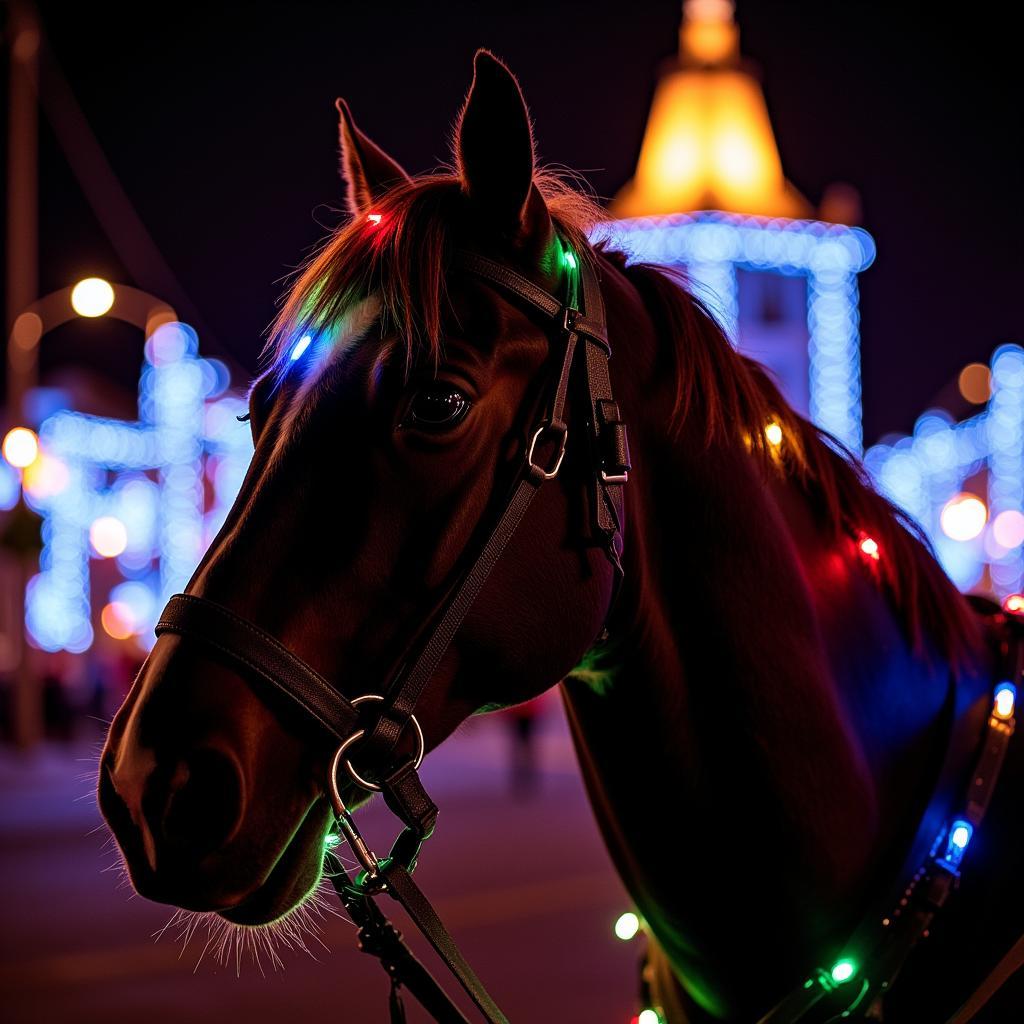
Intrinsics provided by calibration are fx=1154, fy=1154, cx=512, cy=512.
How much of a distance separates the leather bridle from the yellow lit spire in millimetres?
32471

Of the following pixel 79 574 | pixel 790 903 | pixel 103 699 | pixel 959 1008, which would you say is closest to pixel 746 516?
pixel 790 903

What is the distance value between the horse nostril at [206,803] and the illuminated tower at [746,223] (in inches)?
1107

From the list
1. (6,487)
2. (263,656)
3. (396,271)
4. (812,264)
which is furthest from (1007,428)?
(263,656)

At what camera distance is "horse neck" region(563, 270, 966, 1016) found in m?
1.89

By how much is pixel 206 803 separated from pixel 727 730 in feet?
2.82

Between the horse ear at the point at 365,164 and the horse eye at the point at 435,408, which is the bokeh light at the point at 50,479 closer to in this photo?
the horse ear at the point at 365,164

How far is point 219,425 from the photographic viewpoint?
29.6 m

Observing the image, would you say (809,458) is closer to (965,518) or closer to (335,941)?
(335,941)

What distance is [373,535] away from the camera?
162 cm

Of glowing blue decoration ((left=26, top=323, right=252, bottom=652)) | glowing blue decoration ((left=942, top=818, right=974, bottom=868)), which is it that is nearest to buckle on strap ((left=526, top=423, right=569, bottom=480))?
glowing blue decoration ((left=942, top=818, right=974, bottom=868))

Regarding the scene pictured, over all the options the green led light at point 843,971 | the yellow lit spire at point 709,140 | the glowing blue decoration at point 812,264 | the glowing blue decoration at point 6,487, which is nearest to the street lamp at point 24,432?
the glowing blue decoration at point 812,264

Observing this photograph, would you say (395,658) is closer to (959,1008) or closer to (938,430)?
(959,1008)

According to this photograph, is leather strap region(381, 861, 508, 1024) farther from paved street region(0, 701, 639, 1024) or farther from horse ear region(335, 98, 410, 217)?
paved street region(0, 701, 639, 1024)

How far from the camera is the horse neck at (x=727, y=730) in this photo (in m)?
1.89
